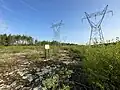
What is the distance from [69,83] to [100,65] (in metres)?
0.99

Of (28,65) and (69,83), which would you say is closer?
(69,83)

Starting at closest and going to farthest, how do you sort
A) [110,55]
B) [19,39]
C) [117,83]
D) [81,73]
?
[117,83] → [110,55] → [81,73] → [19,39]

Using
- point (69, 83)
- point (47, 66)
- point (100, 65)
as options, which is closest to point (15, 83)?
point (47, 66)

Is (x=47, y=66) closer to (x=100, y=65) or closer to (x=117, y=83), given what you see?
(x=100, y=65)

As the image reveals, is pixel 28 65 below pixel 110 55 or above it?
below

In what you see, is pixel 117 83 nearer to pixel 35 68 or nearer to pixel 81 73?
pixel 81 73

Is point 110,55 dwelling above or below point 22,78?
above

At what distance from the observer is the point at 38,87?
4.78 meters

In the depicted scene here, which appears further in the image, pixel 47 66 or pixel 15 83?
pixel 47 66

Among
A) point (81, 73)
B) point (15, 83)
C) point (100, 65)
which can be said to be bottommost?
point (15, 83)

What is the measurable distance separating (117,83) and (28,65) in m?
3.79

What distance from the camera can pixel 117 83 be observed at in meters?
3.75

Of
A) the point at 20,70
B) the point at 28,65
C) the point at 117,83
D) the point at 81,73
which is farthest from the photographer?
the point at 28,65

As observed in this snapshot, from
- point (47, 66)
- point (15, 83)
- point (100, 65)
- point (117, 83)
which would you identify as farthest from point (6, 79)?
point (117, 83)
